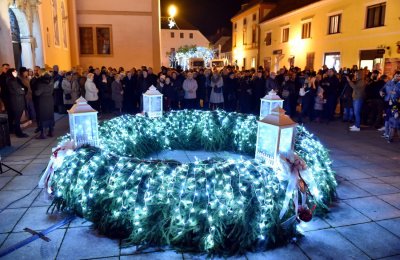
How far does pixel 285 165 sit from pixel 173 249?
1618 millimetres

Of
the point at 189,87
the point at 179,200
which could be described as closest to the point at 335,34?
the point at 189,87

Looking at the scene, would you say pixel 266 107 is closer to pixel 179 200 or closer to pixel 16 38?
pixel 179 200

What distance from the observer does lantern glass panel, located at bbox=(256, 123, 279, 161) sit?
13.1 feet

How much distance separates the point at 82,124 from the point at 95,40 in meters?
15.3

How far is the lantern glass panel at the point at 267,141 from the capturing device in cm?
399

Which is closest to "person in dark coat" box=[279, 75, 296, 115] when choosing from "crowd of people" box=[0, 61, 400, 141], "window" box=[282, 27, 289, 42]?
"crowd of people" box=[0, 61, 400, 141]

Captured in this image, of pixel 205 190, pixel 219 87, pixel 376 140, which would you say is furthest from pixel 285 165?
pixel 219 87

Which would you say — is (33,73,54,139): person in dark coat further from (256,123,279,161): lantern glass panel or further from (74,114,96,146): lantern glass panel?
(256,123,279,161): lantern glass panel

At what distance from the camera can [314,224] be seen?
3.99 meters

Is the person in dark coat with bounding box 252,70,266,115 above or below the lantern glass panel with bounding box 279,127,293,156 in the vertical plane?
above

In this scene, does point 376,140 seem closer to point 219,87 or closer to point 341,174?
point 341,174

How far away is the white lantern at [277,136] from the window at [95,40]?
54.2 ft

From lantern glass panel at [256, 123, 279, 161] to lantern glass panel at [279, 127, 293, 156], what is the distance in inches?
3.5

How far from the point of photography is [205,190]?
3.53 metres
